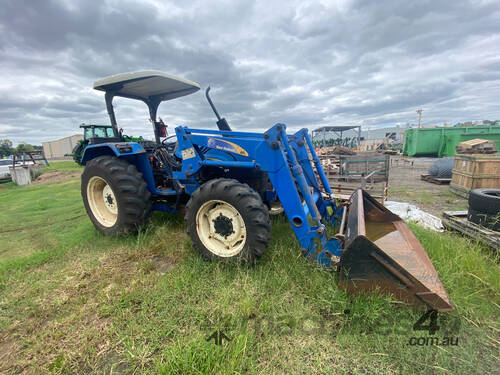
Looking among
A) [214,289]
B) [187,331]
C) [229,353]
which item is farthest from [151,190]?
[229,353]

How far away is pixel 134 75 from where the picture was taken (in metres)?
3.21

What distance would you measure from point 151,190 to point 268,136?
2128mm

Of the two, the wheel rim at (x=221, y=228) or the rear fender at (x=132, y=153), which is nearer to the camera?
the wheel rim at (x=221, y=228)

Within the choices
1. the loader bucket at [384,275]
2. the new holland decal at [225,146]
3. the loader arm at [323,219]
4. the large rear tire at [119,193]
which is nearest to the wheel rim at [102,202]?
the large rear tire at [119,193]

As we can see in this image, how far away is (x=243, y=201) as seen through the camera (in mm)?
2379

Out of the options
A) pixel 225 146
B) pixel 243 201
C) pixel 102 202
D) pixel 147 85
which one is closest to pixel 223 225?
pixel 243 201

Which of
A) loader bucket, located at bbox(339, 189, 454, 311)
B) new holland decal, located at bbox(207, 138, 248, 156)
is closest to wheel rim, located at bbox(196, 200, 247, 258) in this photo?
new holland decal, located at bbox(207, 138, 248, 156)

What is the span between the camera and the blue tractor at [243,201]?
191 cm

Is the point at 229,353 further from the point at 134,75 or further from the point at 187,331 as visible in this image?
the point at 134,75

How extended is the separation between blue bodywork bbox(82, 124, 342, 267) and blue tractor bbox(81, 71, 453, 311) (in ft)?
0.03

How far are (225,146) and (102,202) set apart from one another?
96.9 inches

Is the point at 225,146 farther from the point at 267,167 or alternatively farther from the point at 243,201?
the point at 243,201

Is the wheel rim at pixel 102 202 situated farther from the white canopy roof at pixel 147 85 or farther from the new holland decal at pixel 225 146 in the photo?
the new holland decal at pixel 225 146

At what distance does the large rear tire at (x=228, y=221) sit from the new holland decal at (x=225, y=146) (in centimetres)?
37
